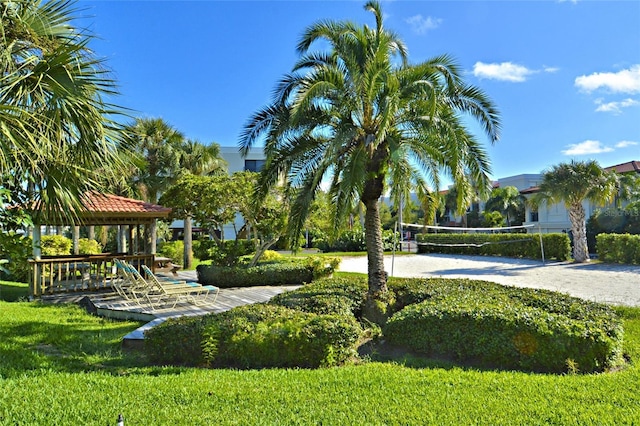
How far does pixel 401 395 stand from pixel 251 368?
226 centimetres

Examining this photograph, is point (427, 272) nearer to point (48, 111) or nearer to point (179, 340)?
point (179, 340)

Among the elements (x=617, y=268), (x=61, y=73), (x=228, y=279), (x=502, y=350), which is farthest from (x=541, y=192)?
(x=61, y=73)

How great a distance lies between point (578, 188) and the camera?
2317 centimetres

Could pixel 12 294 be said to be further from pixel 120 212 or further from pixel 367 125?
pixel 367 125

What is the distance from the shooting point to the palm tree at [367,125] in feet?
28.3

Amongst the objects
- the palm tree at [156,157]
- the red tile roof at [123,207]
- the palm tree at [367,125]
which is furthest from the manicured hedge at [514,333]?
the palm tree at [156,157]

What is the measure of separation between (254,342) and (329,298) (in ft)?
9.41

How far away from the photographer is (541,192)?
25188 mm

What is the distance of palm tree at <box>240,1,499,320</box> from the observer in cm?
862

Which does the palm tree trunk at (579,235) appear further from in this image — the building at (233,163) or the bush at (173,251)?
the building at (233,163)

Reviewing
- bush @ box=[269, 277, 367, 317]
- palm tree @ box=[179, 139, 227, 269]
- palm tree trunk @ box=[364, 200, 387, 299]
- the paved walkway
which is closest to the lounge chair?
bush @ box=[269, 277, 367, 317]

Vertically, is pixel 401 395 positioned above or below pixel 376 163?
below

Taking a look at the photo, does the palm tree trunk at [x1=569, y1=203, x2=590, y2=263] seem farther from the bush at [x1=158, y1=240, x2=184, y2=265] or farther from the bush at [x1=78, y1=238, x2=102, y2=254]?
the bush at [x1=78, y1=238, x2=102, y2=254]

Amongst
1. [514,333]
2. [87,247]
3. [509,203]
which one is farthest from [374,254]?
[509,203]
